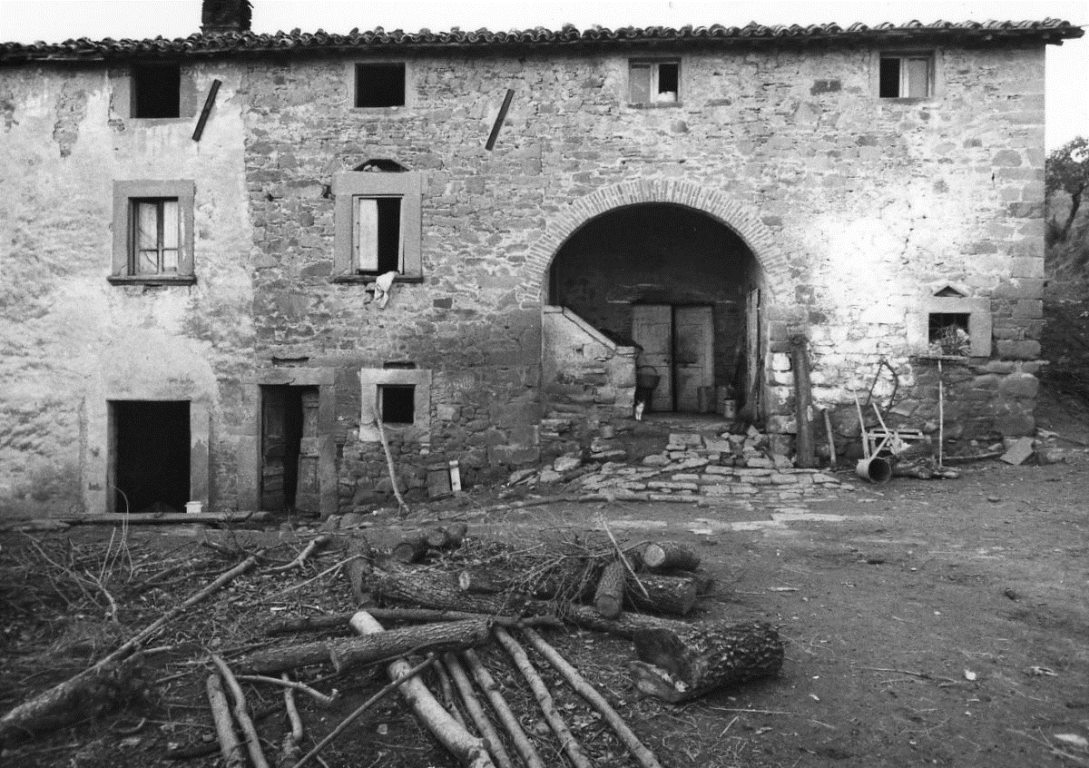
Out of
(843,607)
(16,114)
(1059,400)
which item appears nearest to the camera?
(843,607)

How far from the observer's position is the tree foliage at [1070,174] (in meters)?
17.6

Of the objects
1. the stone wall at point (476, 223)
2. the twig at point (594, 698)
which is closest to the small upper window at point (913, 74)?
the stone wall at point (476, 223)

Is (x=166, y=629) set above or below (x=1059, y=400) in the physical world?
below

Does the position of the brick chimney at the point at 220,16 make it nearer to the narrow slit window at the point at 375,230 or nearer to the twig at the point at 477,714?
the narrow slit window at the point at 375,230

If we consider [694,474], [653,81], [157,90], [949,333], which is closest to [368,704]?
[694,474]

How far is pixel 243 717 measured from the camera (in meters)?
3.61

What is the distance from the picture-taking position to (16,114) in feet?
35.6

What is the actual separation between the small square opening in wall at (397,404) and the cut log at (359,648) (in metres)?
6.69

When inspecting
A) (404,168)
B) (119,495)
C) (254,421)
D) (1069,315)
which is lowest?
(119,495)

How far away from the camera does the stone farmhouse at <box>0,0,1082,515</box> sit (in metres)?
10.1

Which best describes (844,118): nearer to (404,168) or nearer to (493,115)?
(493,115)

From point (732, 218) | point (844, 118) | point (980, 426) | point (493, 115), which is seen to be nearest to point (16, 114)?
point (493, 115)

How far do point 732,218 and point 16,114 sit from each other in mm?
10818

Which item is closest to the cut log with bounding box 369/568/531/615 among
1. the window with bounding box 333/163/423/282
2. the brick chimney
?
the window with bounding box 333/163/423/282
